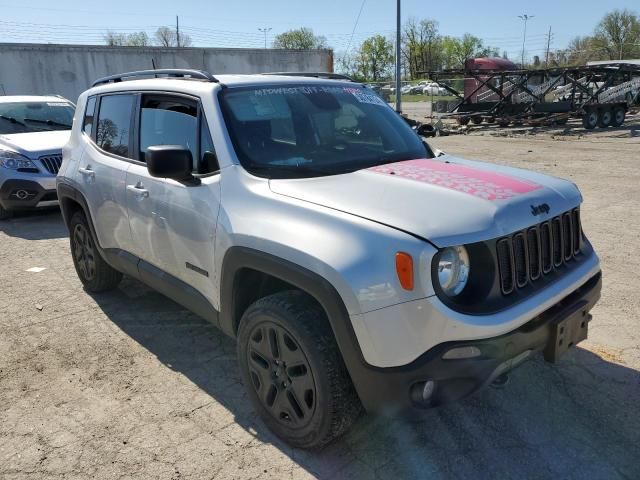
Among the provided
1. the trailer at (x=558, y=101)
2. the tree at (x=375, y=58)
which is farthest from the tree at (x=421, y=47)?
the trailer at (x=558, y=101)

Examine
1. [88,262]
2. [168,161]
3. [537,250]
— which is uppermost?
[168,161]

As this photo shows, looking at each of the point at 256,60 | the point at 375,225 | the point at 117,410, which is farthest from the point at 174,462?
the point at 256,60

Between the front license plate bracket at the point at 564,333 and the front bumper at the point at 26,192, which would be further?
the front bumper at the point at 26,192

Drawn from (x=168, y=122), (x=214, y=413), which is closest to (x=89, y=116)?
(x=168, y=122)

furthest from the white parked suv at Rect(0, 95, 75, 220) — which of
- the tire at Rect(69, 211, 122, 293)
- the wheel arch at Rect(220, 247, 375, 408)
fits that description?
the wheel arch at Rect(220, 247, 375, 408)

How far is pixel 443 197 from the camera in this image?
2.56 meters

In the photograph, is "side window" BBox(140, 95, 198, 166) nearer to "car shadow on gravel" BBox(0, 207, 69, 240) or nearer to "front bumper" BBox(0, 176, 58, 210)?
"car shadow on gravel" BBox(0, 207, 69, 240)

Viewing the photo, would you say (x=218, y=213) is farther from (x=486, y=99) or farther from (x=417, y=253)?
(x=486, y=99)

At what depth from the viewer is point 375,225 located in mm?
2350

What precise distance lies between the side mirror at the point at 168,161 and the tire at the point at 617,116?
21.7 metres

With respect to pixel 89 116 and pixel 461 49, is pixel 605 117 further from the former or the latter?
pixel 461 49

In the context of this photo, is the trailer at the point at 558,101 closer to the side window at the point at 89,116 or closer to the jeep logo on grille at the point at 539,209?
the side window at the point at 89,116

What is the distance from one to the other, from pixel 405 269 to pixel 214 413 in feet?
5.33

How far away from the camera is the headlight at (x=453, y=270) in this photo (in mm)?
2307
